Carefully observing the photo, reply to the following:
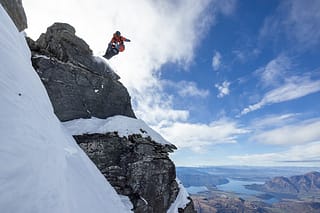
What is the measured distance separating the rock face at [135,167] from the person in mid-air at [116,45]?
10.6 m

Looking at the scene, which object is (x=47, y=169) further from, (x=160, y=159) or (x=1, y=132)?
(x=160, y=159)

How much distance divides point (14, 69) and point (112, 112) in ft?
39.8

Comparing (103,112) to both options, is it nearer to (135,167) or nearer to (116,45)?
(135,167)

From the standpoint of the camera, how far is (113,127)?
15.1m

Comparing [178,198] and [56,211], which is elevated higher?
[56,211]

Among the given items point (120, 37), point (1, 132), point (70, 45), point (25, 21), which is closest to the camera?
point (1, 132)

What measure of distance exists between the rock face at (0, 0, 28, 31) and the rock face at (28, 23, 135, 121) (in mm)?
2997

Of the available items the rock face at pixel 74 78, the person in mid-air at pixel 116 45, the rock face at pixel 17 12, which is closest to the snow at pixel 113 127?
the rock face at pixel 74 78

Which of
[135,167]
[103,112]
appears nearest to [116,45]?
[103,112]

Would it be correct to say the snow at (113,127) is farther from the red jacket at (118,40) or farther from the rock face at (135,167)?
the red jacket at (118,40)

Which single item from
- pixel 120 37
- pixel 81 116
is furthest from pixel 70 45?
pixel 81 116

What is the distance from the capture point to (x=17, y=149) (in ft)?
11.6

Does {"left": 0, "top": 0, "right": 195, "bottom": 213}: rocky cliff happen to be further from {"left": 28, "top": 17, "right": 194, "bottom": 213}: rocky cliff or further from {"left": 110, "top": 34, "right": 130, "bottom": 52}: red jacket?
{"left": 110, "top": 34, "right": 130, "bottom": 52}: red jacket

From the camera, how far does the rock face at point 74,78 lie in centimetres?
1488
